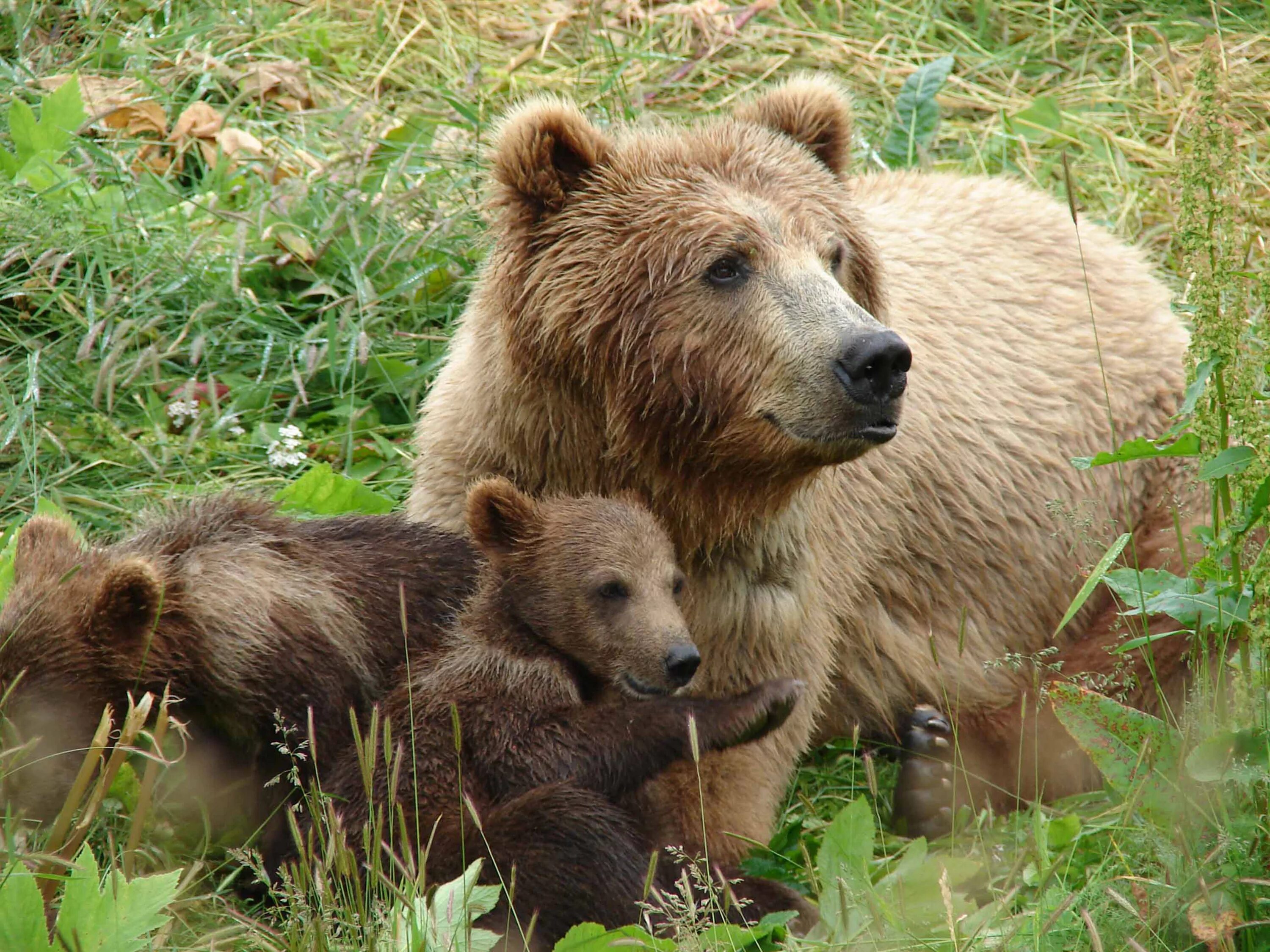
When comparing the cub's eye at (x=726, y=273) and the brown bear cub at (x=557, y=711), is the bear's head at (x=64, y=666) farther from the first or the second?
the cub's eye at (x=726, y=273)

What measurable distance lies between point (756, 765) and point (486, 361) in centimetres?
128

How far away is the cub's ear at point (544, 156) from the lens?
371 cm

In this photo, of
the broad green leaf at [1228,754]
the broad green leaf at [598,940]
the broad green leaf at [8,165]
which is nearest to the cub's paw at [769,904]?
the broad green leaf at [598,940]

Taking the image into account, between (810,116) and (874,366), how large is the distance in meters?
0.94

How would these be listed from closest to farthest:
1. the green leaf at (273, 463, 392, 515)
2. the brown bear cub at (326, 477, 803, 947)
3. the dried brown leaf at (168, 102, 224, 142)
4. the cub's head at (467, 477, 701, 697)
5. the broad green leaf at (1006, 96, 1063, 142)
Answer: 1. the brown bear cub at (326, 477, 803, 947)
2. the cub's head at (467, 477, 701, 697)
3. the green leaf at (273, 463, 392, 515)
4. the dried brown leaf at (168, 102, 224, 142)
5. the broad green leaf at (1006, 96, 1063, 142)

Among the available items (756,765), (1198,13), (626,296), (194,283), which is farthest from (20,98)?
(1198,13)

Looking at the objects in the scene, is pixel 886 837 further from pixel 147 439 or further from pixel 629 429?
pixel 147 439

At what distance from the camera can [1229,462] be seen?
9.70 feet

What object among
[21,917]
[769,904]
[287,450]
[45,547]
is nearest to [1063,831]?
[769,904]

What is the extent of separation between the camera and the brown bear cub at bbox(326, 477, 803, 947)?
321cm

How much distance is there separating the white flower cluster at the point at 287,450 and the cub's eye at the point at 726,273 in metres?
2.03

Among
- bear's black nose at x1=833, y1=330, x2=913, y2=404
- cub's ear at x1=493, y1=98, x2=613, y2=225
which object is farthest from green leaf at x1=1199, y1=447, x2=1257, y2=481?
cub's ear at x1=493, y1=98, x2=613, y2=225

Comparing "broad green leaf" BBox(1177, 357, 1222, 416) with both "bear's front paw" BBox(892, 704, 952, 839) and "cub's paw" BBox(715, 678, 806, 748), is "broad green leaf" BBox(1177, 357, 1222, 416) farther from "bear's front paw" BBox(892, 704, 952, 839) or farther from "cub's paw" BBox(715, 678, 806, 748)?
"bear's front paw" BBox(892, 704, 952, 839)

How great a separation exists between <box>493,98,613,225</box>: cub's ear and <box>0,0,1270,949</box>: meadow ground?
1.37m
